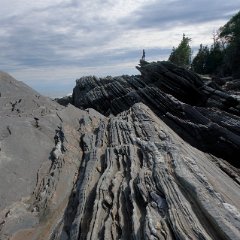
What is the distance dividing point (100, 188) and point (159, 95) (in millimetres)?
15549

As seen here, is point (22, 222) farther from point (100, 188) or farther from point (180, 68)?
point (180, 68)

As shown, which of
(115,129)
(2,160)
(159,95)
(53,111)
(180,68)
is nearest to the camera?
(2,160)

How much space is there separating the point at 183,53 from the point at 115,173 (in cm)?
7883

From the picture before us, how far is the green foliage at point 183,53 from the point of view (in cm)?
8769

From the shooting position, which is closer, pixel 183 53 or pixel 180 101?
pixel 180 101

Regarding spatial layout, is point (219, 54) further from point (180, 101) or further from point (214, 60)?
point (180, 101)

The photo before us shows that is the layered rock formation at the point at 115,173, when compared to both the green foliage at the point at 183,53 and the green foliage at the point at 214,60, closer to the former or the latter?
the green foliage at the point at 214,60

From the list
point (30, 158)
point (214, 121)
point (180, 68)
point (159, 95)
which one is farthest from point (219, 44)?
point (30, 158)

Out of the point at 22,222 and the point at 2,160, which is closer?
the point at 22,222

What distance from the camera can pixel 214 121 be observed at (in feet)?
68.2

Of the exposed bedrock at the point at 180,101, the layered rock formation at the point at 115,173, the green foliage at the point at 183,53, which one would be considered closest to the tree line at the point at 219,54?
the green foliage at the point at 183,53

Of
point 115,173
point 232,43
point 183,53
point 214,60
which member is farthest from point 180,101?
point 183,53

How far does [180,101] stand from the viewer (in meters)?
25.7

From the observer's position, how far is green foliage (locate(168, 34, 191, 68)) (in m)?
87.7
